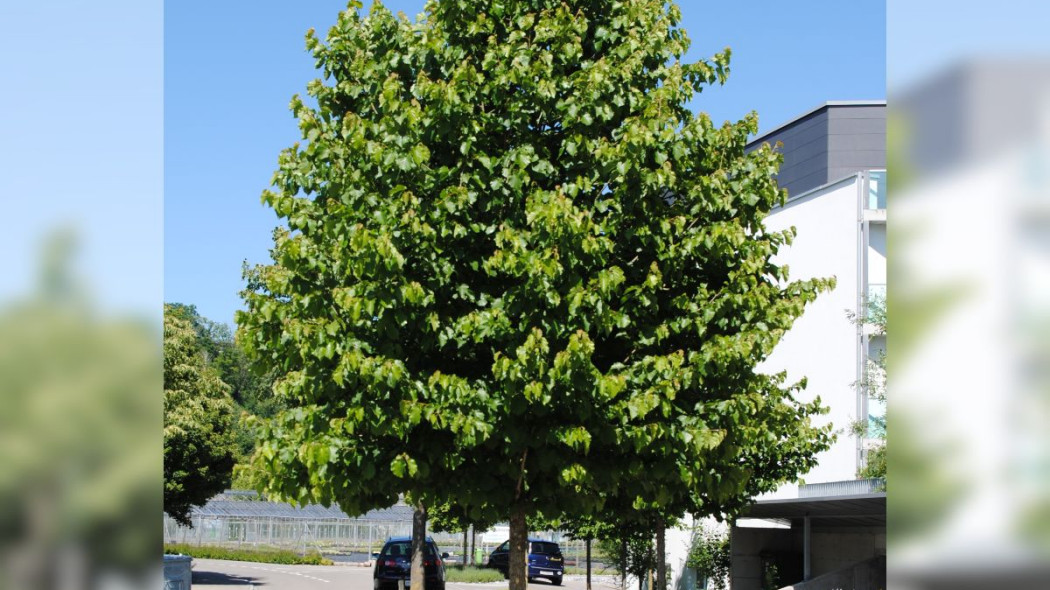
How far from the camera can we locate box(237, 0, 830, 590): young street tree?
9922 mm

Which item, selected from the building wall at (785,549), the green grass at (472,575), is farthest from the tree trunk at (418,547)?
the green grass at (472,575)

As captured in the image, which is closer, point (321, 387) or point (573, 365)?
point (573, 365)

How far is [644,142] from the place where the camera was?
10578mm

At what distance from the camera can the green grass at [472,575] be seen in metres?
47.9

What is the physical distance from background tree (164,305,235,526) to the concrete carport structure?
63.4ft

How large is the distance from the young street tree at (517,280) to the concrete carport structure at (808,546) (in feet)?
49.3

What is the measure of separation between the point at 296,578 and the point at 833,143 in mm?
28622

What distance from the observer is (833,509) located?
87.6 feet

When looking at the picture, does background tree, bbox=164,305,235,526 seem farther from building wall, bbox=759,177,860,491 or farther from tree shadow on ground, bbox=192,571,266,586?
building wall, bbox=759,177,860,491
